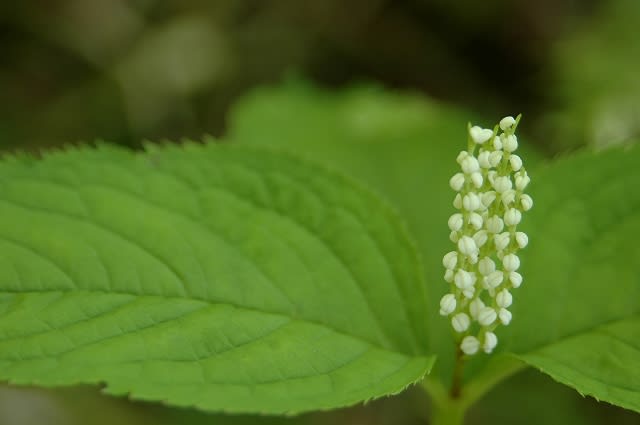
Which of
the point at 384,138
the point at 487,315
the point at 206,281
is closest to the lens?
the point at 487,315

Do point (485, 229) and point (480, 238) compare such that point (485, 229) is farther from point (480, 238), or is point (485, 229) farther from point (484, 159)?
point (484, 159)

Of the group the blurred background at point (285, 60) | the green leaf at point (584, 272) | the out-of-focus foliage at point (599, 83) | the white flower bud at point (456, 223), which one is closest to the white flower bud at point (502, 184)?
the white flower bud at point (456, 223)

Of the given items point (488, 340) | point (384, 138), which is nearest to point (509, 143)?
point (488, 340)

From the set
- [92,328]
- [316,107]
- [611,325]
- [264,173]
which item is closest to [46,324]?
[92,328]

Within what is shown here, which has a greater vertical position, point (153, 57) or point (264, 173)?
point (153, 57)

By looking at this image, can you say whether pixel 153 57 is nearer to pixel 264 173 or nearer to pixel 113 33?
pixel 113 33

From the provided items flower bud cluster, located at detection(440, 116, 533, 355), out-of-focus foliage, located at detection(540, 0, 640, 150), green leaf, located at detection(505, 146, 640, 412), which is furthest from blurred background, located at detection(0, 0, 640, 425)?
flower bud cluster, located at detection(440, 116, 533, 355)
